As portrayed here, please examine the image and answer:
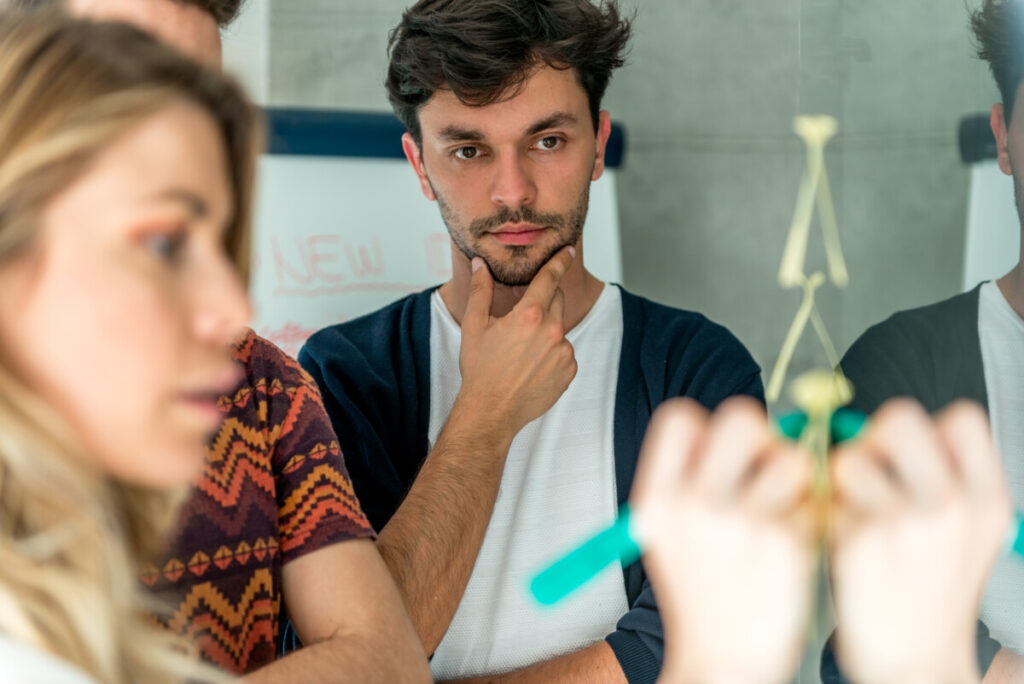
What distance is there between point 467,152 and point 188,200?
0.57 metres

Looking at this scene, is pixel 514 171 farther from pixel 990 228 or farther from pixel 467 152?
pixel 990 228

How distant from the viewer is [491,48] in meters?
0.96

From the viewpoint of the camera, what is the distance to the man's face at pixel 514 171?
972mm

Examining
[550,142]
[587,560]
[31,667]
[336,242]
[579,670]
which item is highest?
[550,142]

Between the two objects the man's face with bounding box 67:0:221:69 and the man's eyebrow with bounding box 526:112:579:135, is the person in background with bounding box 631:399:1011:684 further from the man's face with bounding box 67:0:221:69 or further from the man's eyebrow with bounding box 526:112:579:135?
the man's eyebrow with bounding box 526:112:579:135

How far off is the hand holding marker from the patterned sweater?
0.58ft

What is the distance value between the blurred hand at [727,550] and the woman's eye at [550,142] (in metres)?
0.57

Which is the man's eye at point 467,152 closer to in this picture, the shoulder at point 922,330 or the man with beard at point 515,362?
the man with beard at point 515,362

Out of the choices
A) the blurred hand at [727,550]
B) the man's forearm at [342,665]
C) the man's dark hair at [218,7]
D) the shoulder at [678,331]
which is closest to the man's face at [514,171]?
the shoulder at [678,331]

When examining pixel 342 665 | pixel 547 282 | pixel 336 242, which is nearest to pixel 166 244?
pixel 342 665

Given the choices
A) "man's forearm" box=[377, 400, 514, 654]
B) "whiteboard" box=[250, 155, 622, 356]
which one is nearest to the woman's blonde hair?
"man's forearm" box=[377, 400, 514, 654]

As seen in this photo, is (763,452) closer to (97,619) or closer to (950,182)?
(97,619)

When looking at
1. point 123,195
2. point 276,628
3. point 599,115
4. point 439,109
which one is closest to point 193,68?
point 123,195

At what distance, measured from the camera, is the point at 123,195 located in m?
0.43
